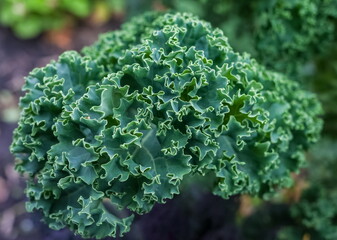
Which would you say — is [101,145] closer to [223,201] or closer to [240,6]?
[223,201]

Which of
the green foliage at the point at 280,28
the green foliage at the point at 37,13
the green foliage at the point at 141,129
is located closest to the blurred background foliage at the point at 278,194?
the green foliage at the point at 280,28

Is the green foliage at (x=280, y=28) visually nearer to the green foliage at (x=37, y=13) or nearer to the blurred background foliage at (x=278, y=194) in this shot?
the blurred background foliage at (x=278, y=194)

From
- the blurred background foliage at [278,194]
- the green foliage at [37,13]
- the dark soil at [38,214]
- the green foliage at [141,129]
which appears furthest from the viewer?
the green foliage at [37,13]

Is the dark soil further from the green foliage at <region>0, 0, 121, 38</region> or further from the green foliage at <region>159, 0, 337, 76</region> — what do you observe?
the green foliage at <region>159, 0, 337, 76</region>

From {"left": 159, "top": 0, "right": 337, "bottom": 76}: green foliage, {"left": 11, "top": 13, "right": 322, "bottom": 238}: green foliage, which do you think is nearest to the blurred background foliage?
{"left": 159, "top": 0, "right": 337, "bottom": 76}: green foliage

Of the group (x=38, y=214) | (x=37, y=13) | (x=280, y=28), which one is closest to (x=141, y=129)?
(x=38, y=214)
